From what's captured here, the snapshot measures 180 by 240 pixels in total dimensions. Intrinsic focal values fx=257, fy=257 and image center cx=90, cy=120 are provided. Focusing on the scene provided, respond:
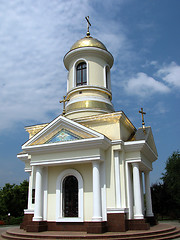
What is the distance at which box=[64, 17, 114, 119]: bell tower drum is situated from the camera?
15914 millimetres

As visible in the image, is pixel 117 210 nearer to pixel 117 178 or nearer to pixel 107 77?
pixel 117 178

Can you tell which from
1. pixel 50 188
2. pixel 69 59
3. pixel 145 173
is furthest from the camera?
pixel 69 59

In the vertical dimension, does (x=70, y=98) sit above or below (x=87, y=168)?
above

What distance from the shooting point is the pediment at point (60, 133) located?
12.7 metres

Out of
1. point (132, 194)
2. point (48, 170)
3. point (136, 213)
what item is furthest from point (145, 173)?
point (48, 170)

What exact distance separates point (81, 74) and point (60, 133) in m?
5.56

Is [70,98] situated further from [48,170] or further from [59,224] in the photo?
[59,224]

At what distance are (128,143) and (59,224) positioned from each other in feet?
17.2

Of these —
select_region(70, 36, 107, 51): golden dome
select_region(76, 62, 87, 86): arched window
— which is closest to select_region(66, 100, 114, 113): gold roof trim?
select_region(76, 62, 87, 86): arched window

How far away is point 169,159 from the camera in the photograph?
27891mm

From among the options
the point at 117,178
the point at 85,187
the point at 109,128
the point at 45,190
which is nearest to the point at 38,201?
the point at 45,190

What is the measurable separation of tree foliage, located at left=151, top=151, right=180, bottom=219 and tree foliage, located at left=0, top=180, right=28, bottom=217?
574 inches

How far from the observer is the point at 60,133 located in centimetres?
1322

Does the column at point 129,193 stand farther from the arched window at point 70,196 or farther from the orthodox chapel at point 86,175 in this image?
the arched window at point 70,196
